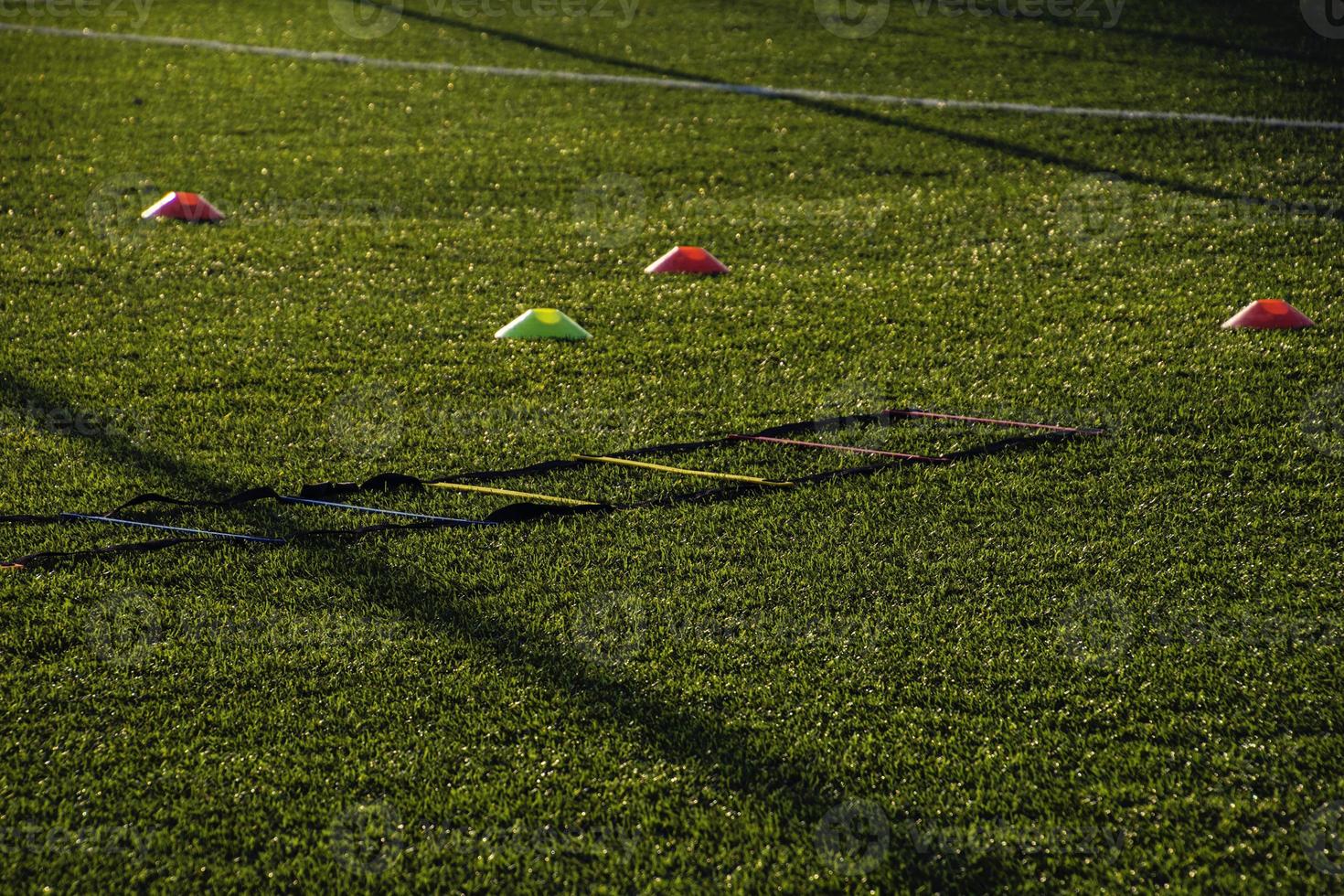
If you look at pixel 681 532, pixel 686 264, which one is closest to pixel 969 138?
pixel 686 264

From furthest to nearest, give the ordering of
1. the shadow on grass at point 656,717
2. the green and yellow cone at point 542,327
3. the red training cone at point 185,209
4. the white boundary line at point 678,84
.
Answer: the white boundary line at point 678,84
the red training cone at point 185,209
the green and yellow cone at point 542,327
the shadow on grass at point 656,717

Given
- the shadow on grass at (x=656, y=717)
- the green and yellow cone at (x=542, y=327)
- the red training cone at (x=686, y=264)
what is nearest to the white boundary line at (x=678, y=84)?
the red training cone at (x=686, y=264)

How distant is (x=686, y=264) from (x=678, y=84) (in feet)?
14.6

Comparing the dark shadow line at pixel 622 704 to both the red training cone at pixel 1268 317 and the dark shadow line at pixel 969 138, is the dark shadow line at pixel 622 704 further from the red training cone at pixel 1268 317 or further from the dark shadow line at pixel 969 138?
the dark shadow line at pixel 969 138

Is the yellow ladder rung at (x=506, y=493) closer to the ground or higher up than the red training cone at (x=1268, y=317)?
closer to the ground

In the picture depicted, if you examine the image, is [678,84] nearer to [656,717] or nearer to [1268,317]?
[1268,317]

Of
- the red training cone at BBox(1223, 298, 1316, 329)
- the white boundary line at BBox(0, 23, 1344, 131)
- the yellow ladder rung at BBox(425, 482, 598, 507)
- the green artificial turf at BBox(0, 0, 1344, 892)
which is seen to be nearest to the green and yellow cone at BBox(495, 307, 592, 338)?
the green artificial turf at BBox(0, 0, 1344, 892)

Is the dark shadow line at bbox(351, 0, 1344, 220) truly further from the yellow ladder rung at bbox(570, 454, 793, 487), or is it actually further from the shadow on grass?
the shadow on grass

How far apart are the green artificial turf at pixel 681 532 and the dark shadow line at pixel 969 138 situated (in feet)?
0.29

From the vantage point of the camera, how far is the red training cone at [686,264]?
19.7 feet

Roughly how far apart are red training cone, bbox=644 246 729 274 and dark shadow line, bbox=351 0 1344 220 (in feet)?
9.56

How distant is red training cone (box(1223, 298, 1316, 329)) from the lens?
5.20m

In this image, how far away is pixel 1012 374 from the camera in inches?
189

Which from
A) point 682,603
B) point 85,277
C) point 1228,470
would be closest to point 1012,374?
point 1228,470
